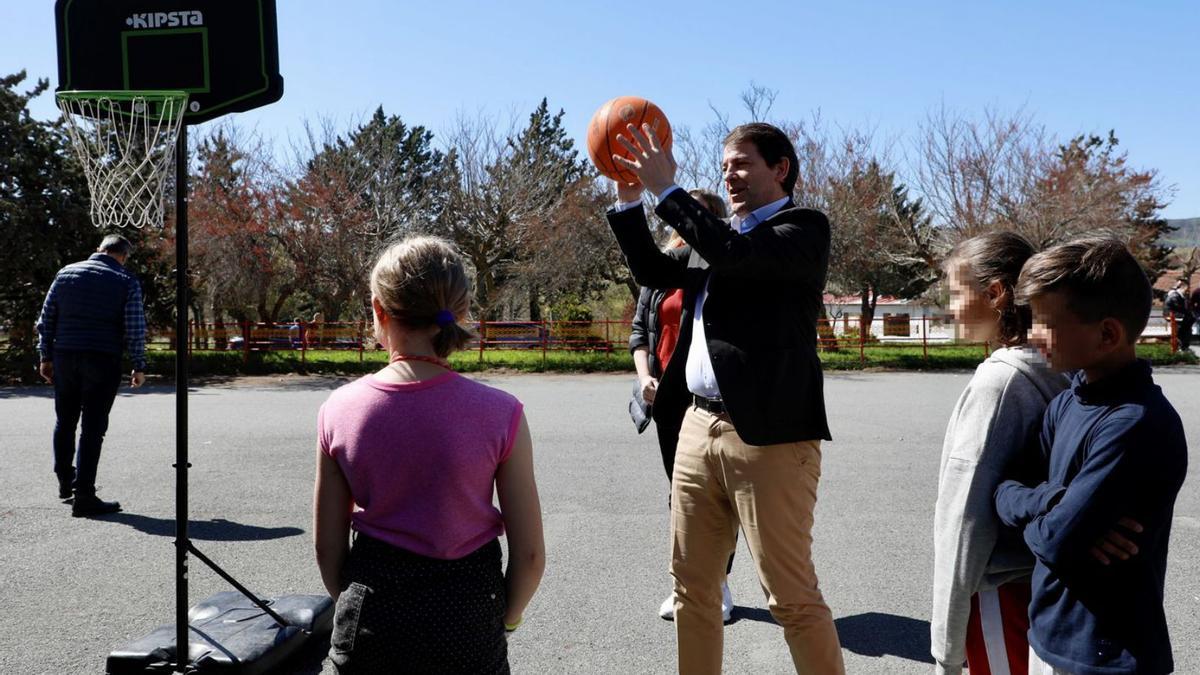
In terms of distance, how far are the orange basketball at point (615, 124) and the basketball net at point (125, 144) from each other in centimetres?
160

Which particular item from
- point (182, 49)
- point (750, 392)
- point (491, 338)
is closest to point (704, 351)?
point (750, 392)

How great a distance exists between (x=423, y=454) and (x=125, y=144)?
9.63 ft

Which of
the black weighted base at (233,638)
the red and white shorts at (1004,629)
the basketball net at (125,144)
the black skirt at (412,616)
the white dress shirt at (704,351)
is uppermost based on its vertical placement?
the basketball net at (125,144)

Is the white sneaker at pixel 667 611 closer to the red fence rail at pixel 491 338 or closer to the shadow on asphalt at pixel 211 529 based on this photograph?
the shadow on asphalt at pixel 211 529

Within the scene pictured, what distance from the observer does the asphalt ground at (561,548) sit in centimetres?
368

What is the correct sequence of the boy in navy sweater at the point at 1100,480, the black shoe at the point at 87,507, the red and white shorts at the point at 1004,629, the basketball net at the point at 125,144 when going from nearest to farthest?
1. the boy in navy sweater at the point at 1100,480
2. the red and white shorts at the point at 1004,629
3. the basketball net at the point at 125,144
4. the black shoe at the point at 87,507

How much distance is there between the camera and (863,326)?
65.5ft

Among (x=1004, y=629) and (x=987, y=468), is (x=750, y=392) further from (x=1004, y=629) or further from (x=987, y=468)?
(x=1004, y=629)

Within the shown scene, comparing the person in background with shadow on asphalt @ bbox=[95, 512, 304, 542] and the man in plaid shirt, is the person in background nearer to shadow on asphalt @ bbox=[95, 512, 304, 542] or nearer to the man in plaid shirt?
shadow on asphalt @ bbox=[95, 512, 304, 542]

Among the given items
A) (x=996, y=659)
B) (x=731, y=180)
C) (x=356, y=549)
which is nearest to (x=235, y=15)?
(x=731, y=180)

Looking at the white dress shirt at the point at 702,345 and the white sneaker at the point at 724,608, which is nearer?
the white dress shirt at the point at 702,345

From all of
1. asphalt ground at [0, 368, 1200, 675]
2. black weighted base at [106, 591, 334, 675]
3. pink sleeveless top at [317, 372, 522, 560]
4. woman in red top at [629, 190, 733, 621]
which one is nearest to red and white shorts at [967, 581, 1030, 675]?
asphalt ground at [0, 368, 1200, 675]

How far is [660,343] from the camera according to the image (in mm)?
4273

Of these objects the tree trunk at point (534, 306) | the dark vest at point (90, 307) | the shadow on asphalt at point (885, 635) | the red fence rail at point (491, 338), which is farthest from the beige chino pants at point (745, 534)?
the tree trunk at point (534, 306)
